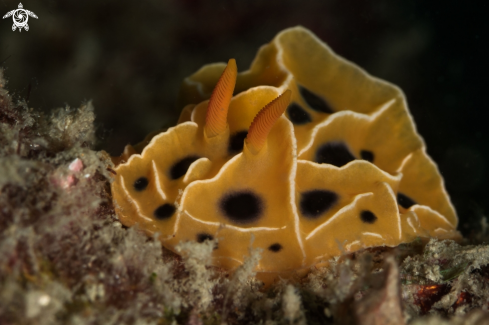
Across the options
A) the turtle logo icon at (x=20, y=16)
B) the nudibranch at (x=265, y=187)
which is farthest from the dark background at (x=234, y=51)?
the nudibranch at (x=265, y=187)

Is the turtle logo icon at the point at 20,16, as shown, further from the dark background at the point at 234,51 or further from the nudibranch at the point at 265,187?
the nudibranch at the point at 265,187

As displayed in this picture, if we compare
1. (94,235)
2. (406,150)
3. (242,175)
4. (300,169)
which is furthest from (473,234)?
(94,235)

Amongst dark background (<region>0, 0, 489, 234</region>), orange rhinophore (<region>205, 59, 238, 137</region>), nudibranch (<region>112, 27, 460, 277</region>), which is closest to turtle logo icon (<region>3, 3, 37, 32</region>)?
dark background (<region>0, 0, 489, 234</region>)

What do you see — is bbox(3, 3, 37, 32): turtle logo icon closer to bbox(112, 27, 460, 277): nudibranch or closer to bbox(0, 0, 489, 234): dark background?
bbox(0, 0, 489, 234): dark background

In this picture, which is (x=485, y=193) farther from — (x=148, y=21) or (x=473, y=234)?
(x=148, y=21)

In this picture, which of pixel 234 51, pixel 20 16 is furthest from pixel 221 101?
pixel 20 16

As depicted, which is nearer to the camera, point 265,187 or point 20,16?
point 265,187

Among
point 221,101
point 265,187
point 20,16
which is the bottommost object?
point 265,187

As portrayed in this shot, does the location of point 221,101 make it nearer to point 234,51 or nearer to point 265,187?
point 265,187
